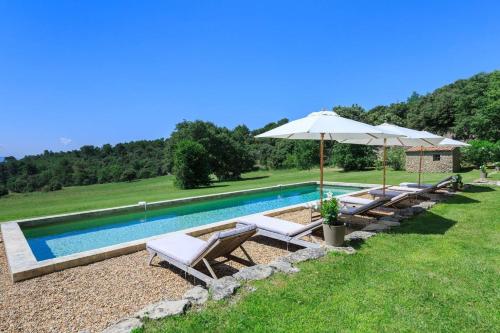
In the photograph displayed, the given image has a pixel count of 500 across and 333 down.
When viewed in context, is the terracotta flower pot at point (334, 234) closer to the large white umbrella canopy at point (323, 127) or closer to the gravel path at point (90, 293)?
the gravel path at point (90, 293)

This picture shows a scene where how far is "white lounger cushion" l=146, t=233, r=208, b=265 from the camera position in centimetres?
448

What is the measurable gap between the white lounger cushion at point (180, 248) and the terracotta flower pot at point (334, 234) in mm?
2189

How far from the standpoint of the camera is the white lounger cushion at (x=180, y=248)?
14.7 ft

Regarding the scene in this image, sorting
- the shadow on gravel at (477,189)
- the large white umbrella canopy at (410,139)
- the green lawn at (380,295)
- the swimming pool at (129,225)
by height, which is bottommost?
the swimming pool at (129,225)

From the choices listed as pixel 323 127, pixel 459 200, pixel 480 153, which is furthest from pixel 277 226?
pixel 480 153

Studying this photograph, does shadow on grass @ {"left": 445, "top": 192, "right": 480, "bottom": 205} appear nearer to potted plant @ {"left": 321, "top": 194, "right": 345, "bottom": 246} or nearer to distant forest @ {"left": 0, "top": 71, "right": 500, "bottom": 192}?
potted plant @ {"left": 321, "top": 194, "right": 345, "bottom": 246}

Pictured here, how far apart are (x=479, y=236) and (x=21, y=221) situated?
12014mm

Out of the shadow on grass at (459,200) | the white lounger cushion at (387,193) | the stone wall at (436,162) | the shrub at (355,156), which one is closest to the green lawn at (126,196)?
the stone wall at (436,162)

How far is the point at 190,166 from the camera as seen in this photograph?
2275 centimetres

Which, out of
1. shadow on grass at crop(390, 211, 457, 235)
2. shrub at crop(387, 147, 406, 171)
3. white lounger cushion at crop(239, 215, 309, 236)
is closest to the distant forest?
shrub at crop(387, 147, 406, 171)

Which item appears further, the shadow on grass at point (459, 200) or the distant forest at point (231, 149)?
the distant forest at point (231, 149)

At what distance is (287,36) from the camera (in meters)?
20.2

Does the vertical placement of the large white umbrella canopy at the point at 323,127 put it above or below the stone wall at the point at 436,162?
above

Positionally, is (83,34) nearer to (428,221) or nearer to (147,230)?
(147,230)
